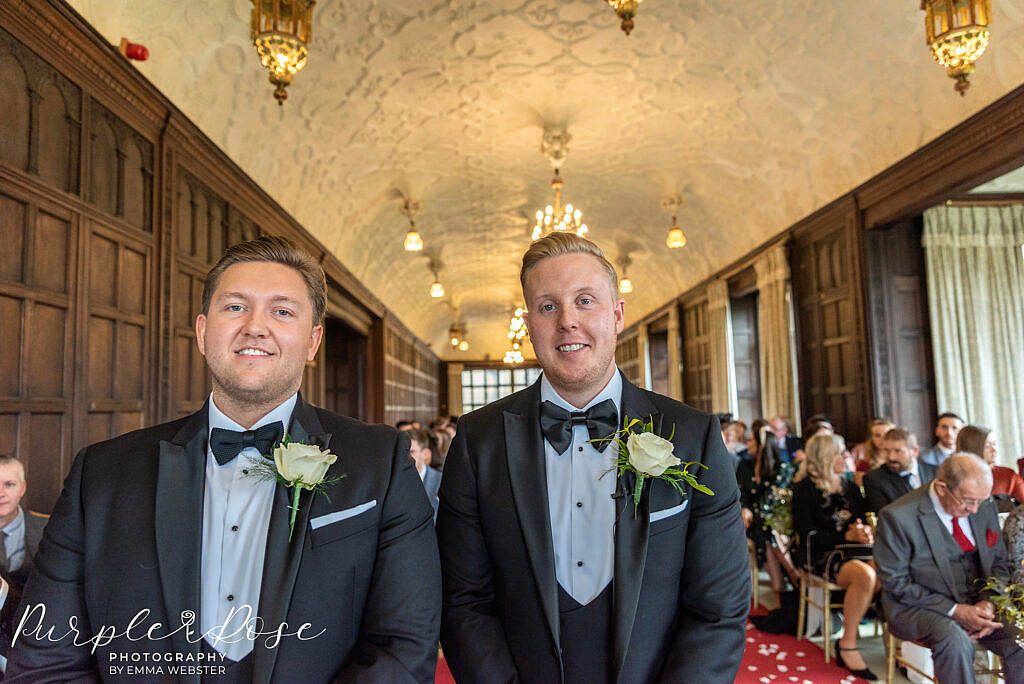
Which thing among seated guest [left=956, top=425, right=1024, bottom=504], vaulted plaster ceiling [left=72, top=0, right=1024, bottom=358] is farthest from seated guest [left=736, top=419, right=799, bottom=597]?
vaulted plaster ceiling [left=72, top=0, right=1024, bottom=358]

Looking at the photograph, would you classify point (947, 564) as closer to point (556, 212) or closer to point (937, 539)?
point (937, 539)

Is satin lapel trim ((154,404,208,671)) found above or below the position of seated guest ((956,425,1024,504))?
above

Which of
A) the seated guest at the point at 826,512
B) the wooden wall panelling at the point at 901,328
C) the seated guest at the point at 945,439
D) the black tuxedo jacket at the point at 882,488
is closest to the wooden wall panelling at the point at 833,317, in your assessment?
the wooden wall panelling at the point at 901,328

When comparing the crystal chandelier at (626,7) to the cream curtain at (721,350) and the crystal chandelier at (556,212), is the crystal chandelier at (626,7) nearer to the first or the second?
the crystal chandelier at (556,212)

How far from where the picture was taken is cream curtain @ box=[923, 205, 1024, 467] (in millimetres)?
7723

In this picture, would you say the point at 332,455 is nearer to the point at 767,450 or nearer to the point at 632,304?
the point at 767,450

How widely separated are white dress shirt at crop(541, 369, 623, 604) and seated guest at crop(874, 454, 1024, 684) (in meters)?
2.78

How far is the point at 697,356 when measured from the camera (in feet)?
49.8

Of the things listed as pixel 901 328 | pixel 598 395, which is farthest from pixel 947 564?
pixel 901 328

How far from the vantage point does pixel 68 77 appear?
4227mm

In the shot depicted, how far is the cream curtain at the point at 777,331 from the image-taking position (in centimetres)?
1023

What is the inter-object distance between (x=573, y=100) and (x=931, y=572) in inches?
262

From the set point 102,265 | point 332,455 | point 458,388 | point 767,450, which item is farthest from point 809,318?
point 458,388

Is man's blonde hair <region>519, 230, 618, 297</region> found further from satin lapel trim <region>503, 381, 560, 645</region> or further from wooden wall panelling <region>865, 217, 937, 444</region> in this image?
wooden wall panelling <region>865, 217, 937, 444</region>
